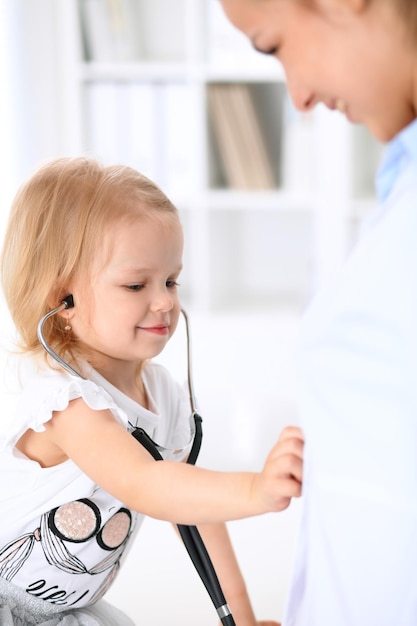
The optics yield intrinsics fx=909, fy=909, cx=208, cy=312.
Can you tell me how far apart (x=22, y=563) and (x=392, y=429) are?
68cm

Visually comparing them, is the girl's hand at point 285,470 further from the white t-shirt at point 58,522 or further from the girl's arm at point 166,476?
the white t-shirt at point 58,522

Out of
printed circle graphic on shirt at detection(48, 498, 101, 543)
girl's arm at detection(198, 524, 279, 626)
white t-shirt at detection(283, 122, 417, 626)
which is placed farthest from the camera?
girl's arm at detection(198, 524, 279, 626)

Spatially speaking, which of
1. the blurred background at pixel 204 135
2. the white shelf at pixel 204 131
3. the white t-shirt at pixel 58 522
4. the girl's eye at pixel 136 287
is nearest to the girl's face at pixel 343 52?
the girl's eye at pixel 136 287

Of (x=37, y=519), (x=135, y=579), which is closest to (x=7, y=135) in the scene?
(x=135, y=579)

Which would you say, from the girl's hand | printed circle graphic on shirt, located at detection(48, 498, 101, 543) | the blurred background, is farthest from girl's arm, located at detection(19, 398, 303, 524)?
the blurred background

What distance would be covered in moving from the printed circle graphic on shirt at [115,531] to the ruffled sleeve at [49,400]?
180 mm

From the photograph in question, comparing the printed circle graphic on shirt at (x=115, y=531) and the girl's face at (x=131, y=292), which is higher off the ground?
the girl's face at (x=131, y=292)

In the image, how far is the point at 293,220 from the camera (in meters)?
3.58

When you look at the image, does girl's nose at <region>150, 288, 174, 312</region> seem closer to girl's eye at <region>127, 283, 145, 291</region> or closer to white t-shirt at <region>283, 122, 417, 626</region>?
girl's eye at <region>127, 283, 145, 291</region>

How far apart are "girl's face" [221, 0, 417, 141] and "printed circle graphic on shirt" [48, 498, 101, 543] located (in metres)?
0.64

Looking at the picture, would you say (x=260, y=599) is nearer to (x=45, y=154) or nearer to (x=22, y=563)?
(x=22, y=563)

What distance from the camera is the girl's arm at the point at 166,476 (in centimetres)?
89

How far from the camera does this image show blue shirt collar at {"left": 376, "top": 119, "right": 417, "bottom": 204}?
2.48 feet

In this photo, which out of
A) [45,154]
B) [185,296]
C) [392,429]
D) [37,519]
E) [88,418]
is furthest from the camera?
[185,296]
